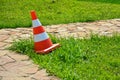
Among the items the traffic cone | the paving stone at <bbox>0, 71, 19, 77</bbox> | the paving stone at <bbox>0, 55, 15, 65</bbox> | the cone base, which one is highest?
the traffic cone

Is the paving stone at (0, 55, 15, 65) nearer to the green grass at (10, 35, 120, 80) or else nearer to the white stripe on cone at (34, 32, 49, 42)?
the green grass at (10, 35, 120, 80)

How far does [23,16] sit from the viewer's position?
29.1ft

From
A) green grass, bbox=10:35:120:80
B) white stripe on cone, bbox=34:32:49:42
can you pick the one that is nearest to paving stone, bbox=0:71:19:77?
green grass, bbox=10:35:120:80

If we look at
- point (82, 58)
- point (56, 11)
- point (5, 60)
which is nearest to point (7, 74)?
point (5, 60)

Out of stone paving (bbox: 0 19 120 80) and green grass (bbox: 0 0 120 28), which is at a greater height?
green grass (bbox: 0 0 120 28)

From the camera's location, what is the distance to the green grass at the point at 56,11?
27.6ft

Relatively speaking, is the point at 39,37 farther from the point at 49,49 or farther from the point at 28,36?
the point at 28,36

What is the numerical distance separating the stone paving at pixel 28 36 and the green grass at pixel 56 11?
385mm

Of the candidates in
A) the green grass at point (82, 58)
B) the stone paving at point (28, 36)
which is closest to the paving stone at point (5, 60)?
the stone paving at point (28, 36)

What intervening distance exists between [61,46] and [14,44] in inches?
35.8

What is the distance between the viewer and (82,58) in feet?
19.2

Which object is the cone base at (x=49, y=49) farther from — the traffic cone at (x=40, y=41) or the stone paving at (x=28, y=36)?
the stone paving at (x=28, y=36)

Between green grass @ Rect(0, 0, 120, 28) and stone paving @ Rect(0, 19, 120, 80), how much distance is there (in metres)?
0.39

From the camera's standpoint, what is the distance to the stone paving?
519 centimetres
